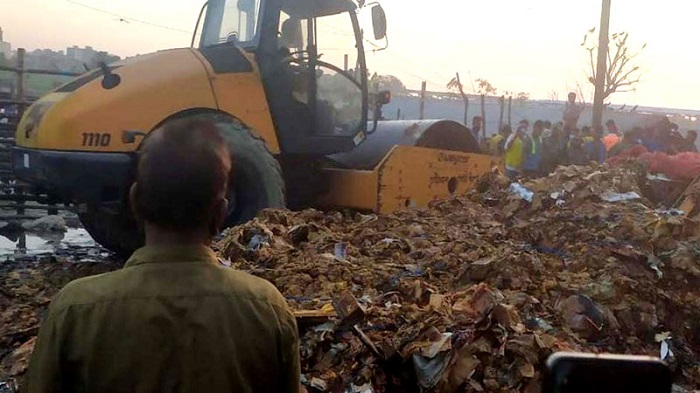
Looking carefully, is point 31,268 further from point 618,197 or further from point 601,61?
point 601,61

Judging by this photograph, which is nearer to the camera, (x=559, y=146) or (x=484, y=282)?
(x=484, y=282)

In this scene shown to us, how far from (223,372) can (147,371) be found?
6.7 inches

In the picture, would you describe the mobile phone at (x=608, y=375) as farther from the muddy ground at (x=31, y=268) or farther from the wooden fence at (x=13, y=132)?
the wooden fence at (x=13, y=132)

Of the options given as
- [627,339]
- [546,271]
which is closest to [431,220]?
[546,271]

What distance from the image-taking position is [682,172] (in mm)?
8719

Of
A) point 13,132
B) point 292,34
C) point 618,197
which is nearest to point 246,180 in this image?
point 292,34

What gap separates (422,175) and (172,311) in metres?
7.15

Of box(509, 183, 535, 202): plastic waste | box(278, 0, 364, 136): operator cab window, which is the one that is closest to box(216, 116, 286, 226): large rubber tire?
box(278, 0, 364, 136): operator cab window

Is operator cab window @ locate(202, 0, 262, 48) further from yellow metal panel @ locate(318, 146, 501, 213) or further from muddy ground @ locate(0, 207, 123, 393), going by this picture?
muddy ground @ locate(0, 207, 123, 393)

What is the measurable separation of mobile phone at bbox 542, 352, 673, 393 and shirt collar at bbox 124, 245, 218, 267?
3.06ft

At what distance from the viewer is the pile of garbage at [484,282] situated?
4.03 m

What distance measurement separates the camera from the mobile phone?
120 centimetres

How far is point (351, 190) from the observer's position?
8383 millimetres

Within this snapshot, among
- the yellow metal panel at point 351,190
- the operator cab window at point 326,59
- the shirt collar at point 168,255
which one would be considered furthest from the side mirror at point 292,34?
the shirt collar at point 168,255
